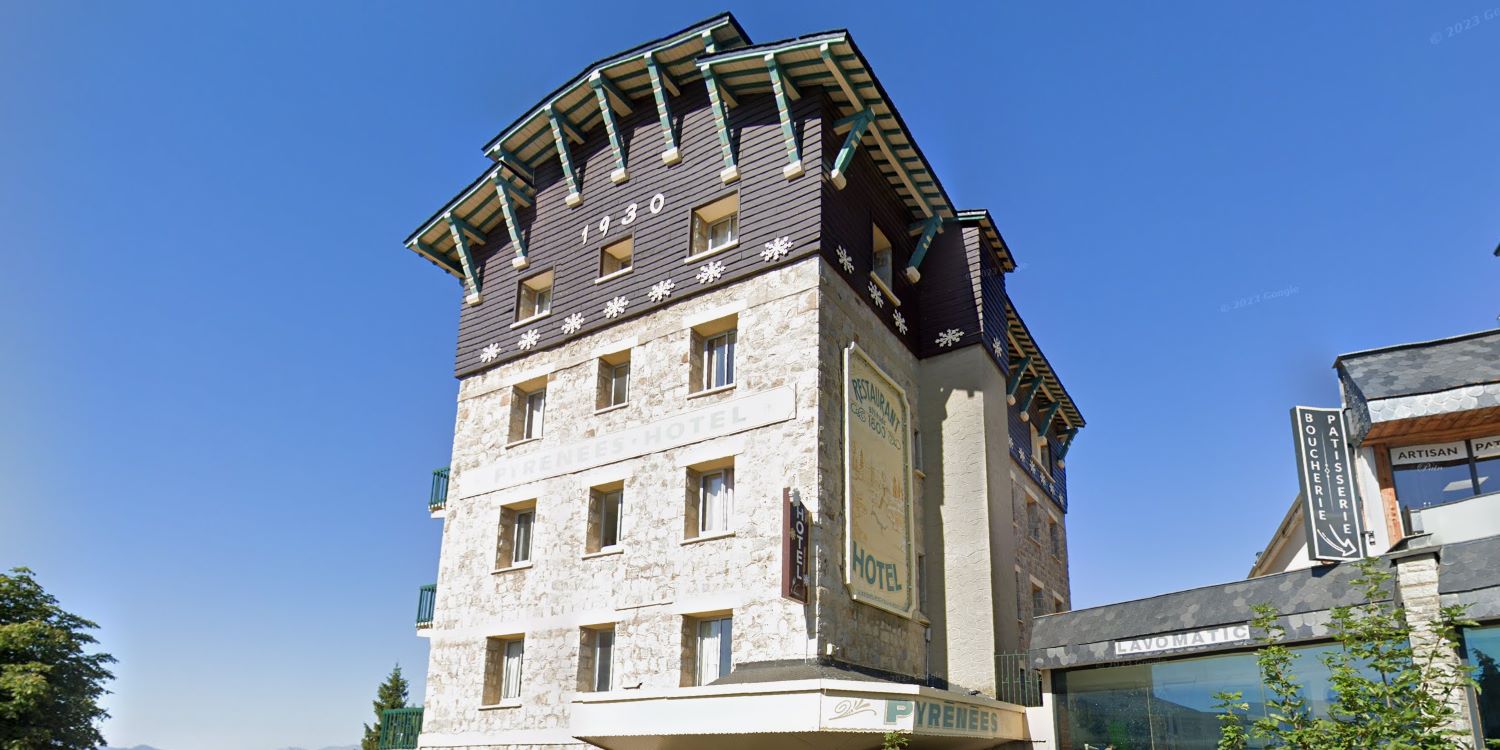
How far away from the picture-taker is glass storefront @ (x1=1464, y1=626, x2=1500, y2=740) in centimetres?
1358

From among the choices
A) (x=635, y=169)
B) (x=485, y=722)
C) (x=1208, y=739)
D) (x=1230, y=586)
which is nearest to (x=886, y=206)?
(x=635, y=169)

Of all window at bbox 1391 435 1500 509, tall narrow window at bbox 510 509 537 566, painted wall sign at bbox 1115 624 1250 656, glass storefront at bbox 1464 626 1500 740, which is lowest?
glass storefront at bbox 1464 626 1500 740

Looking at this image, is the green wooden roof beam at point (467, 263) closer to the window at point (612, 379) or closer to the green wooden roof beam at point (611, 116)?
the green wooden roof beam at point (611, 116)

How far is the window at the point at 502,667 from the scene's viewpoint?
834 inches

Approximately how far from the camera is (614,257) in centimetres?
2327

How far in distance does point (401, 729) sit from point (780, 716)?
39.7ft

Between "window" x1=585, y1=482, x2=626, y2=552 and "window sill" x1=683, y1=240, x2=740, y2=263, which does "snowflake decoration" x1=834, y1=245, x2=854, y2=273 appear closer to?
"window sill" x1=683, y1=240, x2=740, y2=263

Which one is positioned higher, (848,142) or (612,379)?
(848,142)

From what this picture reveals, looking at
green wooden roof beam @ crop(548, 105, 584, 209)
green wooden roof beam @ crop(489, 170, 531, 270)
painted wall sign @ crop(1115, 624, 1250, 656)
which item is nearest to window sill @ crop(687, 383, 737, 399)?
green wooden roof beam @ crop(548, 105, 584, 209)

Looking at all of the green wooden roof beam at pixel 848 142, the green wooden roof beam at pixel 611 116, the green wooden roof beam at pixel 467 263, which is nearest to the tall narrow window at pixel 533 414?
the green wooden roof beam at pixel 467 263

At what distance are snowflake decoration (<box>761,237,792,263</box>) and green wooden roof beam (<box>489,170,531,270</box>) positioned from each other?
7.03 m

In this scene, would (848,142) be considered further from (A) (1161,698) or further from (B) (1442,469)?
(B) (1442,469)

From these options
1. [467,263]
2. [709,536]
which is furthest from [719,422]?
[467,263]

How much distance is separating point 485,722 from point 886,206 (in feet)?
44.9
